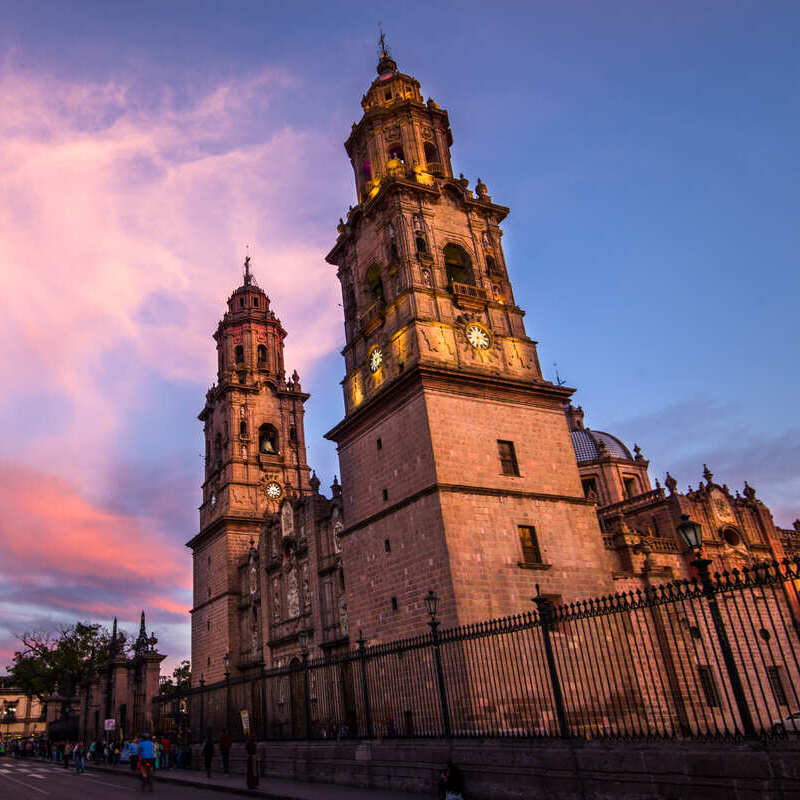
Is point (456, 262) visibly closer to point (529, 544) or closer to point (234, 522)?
point (529, 544)

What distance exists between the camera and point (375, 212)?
34.4m

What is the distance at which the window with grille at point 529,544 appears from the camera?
2612cm

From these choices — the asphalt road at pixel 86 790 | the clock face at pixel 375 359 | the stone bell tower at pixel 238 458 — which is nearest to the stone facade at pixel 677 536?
the clock face at pixel 375 359

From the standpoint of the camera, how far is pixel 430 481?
25.8 metres

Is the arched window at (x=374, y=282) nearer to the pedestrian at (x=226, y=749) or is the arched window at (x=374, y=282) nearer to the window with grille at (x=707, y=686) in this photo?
the pedestrian at (x=226, y=749)

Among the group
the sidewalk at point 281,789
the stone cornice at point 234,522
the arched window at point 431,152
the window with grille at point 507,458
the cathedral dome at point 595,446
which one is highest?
the arched window at point 431,152

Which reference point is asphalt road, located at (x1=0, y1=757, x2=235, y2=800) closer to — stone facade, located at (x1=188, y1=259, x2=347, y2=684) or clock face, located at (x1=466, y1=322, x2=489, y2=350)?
stone facade, located at (x1=188, y1=259, x2=347, y2=684)

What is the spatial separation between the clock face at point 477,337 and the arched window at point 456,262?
12.5ft

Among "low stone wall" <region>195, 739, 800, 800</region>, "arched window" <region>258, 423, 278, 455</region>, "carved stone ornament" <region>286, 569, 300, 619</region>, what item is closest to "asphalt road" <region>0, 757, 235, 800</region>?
"low stone wall" <region>195, 739, 800, 800</region>

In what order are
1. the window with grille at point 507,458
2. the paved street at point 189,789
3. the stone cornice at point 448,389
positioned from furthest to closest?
1. the window with grille at point 507,458
2. the stone cornice at point 448,389
3. the paved street at point 189,789

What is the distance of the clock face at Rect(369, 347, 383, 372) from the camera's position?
102 feet

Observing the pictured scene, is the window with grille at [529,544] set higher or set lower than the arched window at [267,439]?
lower

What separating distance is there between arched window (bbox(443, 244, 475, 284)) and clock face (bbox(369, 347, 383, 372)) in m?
5.56

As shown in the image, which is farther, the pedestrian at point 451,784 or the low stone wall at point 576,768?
the pedestrian at point 451,784
